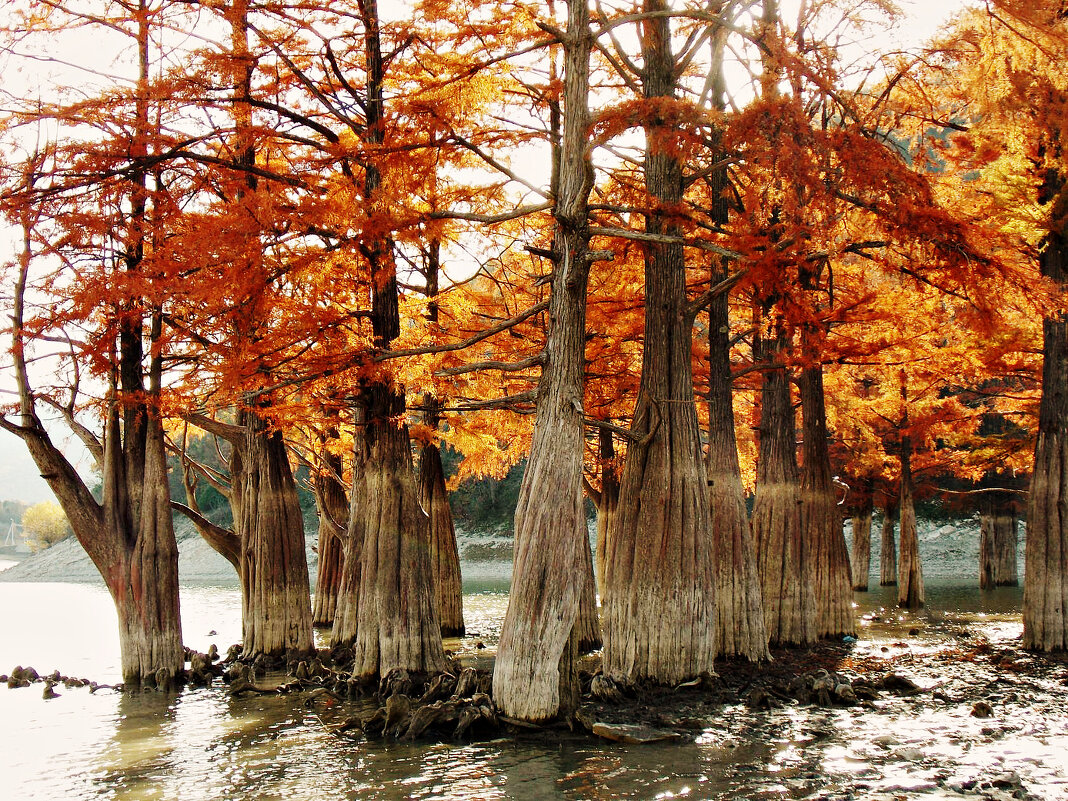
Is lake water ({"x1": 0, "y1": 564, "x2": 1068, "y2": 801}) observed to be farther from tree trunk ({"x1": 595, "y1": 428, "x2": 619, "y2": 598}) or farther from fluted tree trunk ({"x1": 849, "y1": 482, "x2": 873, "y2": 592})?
fluted tree trunk ({"x1": 849, "y1": 482, "x2": 873, "y2": 592})

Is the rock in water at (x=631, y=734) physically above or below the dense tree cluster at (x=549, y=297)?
below

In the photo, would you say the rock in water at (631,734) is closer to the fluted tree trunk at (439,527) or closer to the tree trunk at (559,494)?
the tree trunk at (559,494)

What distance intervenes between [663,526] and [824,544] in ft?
21.9

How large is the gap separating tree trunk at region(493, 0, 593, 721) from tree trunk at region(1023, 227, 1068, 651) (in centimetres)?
935

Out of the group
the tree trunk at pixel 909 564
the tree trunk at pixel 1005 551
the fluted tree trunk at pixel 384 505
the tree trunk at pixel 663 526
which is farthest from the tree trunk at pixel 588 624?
the tree trunk at pixel 1005 551

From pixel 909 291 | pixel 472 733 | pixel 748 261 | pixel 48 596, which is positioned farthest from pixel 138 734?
pixel 48 596

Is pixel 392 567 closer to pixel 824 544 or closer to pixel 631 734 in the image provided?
pixel 631 734

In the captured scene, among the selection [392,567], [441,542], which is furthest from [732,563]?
[441,542]

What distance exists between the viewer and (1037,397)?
21.5 m

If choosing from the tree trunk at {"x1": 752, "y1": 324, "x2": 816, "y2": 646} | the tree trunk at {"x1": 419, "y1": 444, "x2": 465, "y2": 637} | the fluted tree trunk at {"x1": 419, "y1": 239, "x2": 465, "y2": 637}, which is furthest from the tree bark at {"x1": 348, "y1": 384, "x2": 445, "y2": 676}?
the tree trunk at {"x1": 752, "y1": 324, "x2": 816, "y2": 646}

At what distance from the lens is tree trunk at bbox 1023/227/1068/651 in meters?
15.8

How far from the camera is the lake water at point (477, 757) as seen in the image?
8953mm

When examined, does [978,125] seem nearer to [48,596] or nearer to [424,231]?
[424,231]

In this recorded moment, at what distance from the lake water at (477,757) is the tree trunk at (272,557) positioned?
6.50 feet
